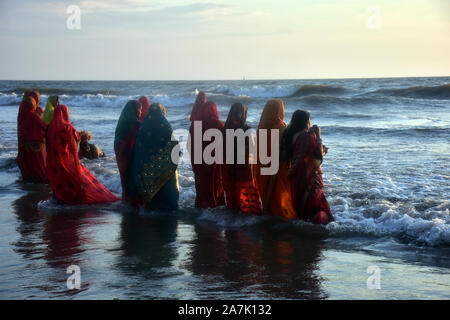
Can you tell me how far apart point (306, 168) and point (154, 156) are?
6.27 ft

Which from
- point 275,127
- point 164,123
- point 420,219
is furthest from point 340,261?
point 164,123

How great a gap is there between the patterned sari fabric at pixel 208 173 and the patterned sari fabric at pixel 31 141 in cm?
317

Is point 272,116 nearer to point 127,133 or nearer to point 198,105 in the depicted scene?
point 198,105

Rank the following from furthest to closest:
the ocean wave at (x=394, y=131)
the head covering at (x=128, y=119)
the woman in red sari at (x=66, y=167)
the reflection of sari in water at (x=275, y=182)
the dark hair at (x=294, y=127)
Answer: the ocean wave at (x=394, y=131), the woman in red sari at (x=66, y=167), the head covering at (x=128, y=119), the reflection of sari in water at (x=275, y=182), the dark hair at (x=294, y=127)

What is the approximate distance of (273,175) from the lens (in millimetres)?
6383

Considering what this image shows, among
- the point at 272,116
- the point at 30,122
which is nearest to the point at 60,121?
the point at 30,122

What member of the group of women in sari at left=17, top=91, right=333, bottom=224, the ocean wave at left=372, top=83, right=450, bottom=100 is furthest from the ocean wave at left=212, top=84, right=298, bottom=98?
the group of women in sari at left=17, top=91, right=333, bottom=224

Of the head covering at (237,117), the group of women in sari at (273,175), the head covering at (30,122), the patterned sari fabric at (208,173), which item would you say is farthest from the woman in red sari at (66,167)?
the head covering at (237,117)

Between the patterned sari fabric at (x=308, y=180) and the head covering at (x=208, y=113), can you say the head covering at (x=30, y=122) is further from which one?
the patterned sari fabric at (x=308, y=180)

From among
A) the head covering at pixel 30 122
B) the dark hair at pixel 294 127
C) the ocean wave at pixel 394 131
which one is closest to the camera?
the dark hair at pixel 294 127

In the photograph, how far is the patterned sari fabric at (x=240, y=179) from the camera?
642cm

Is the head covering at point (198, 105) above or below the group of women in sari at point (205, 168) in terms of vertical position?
above

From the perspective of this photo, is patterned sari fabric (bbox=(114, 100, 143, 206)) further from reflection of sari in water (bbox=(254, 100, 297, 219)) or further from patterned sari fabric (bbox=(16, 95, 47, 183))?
patterned sari fabric (bbox=(16, 95, 47, 183))

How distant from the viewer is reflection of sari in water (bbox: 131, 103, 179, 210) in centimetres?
677
